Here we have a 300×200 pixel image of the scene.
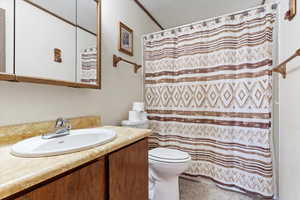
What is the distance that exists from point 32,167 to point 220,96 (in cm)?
164

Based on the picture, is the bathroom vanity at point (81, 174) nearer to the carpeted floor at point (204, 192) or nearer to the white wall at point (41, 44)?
the white wall at point (41, 44)

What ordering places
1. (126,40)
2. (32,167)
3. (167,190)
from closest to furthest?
(32,167) → (167,190) → (126,40)

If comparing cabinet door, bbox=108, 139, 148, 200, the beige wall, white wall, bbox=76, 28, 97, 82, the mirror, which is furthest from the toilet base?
the mirror

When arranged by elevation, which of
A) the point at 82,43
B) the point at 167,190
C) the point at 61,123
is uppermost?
the point at 82,43

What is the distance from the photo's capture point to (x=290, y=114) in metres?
1.05

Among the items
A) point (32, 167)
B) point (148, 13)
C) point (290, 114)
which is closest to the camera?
point (32, 167)

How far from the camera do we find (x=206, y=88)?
1713mm

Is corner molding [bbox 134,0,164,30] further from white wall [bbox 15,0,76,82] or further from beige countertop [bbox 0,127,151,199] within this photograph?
beige countertop [bbox 0,127,151,199]

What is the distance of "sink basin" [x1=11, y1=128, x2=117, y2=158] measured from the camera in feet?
1.99

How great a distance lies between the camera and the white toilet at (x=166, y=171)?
131 cm

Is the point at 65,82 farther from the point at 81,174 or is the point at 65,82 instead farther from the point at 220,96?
the point at 220,96

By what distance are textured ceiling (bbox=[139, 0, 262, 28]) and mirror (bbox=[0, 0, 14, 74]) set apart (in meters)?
1.60

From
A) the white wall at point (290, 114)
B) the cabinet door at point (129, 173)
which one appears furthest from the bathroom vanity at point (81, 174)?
the white wall at point (290, 114)

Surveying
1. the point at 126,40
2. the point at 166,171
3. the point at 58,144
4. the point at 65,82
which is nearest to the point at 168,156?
the point at 166,171
